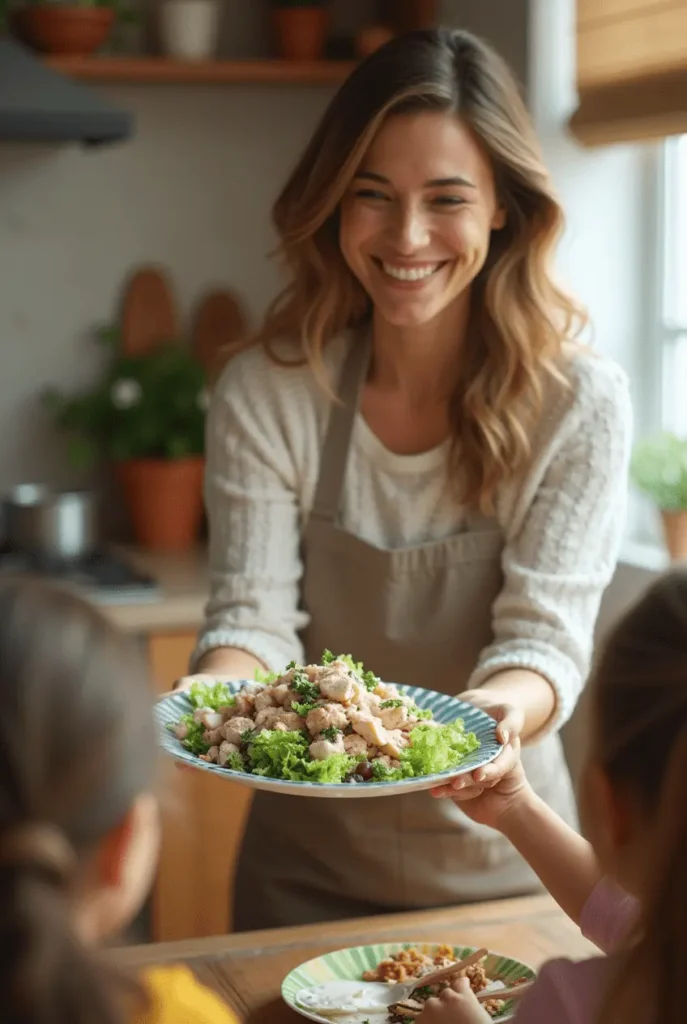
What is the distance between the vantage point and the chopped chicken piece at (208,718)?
1.52 m

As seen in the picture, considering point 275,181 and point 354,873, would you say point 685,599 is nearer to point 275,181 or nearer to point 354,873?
point 354,873

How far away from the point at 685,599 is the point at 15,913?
0.45 m

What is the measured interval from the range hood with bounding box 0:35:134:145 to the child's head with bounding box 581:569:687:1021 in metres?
2.12

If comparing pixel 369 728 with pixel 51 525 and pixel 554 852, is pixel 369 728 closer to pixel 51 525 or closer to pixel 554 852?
pixel 554 852

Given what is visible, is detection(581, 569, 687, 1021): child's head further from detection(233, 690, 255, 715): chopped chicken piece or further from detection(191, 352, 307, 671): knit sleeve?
detection(191, 352, 307, 671): knit sleeve

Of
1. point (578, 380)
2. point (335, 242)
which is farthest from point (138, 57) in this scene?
point (578, 380)

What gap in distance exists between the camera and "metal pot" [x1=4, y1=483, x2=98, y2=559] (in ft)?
10.0

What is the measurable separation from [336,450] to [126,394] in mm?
1439

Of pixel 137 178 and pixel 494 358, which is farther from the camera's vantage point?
pixel 137 178

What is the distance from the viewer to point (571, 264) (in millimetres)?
2768

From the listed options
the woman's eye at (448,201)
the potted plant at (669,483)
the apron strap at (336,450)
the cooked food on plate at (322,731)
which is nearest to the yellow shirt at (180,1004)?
the cooked food on plate at (322,731)

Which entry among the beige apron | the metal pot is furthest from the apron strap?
the metal pot

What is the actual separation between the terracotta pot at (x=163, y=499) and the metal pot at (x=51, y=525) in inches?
6.6

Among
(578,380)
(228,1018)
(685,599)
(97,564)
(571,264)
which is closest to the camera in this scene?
(685,599)
